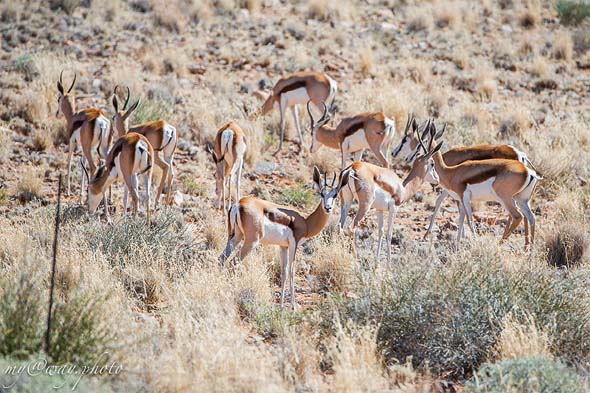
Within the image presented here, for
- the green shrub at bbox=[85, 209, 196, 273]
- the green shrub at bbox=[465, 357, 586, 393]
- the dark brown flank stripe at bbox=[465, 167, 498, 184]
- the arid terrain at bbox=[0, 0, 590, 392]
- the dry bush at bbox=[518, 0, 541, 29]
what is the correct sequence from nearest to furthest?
the green shrub at bbox=[465, 357, 586, 393], the arid terrain at bbox=[0, 0, 590, 392], the green shrub at bbox=[85, 209, 196, 273], the dark brown flank stripe at bbox=[465, 167, 498, 184], the dry bush at bbox=[518, 0, 541, 29]

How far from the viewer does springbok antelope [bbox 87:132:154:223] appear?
10953mm

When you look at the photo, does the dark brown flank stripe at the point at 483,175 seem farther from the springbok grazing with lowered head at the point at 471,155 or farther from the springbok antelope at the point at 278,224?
the springbok antelope at the point at 278,224

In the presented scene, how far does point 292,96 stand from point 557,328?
8.63 metres

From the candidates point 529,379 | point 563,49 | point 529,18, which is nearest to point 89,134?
point 529,379

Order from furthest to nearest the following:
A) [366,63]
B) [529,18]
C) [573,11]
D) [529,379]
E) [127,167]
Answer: [573,11], [529,18], [366,63], [127,167], [529,379]

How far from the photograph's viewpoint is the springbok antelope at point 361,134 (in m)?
12.7

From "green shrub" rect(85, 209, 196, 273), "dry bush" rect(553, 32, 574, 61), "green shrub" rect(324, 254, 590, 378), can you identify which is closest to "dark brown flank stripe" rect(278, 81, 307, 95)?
"green shrub" rect(85, 209, 196, 273)

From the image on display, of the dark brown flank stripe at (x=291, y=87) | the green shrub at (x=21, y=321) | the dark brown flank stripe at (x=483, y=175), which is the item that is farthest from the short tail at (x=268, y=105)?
the green shrub at (x=21, y=321)

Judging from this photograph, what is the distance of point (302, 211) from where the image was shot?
12234 millimetres

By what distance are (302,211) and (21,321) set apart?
256 inches

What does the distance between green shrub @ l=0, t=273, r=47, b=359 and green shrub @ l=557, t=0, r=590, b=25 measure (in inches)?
780

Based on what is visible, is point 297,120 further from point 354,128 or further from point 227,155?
point 227,155

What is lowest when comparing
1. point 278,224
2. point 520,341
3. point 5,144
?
point 5,144

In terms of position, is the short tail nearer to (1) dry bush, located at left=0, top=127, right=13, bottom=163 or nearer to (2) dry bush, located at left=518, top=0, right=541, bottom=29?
(1) dry bush, located at left=0, top=127, right=13, bottom=163
